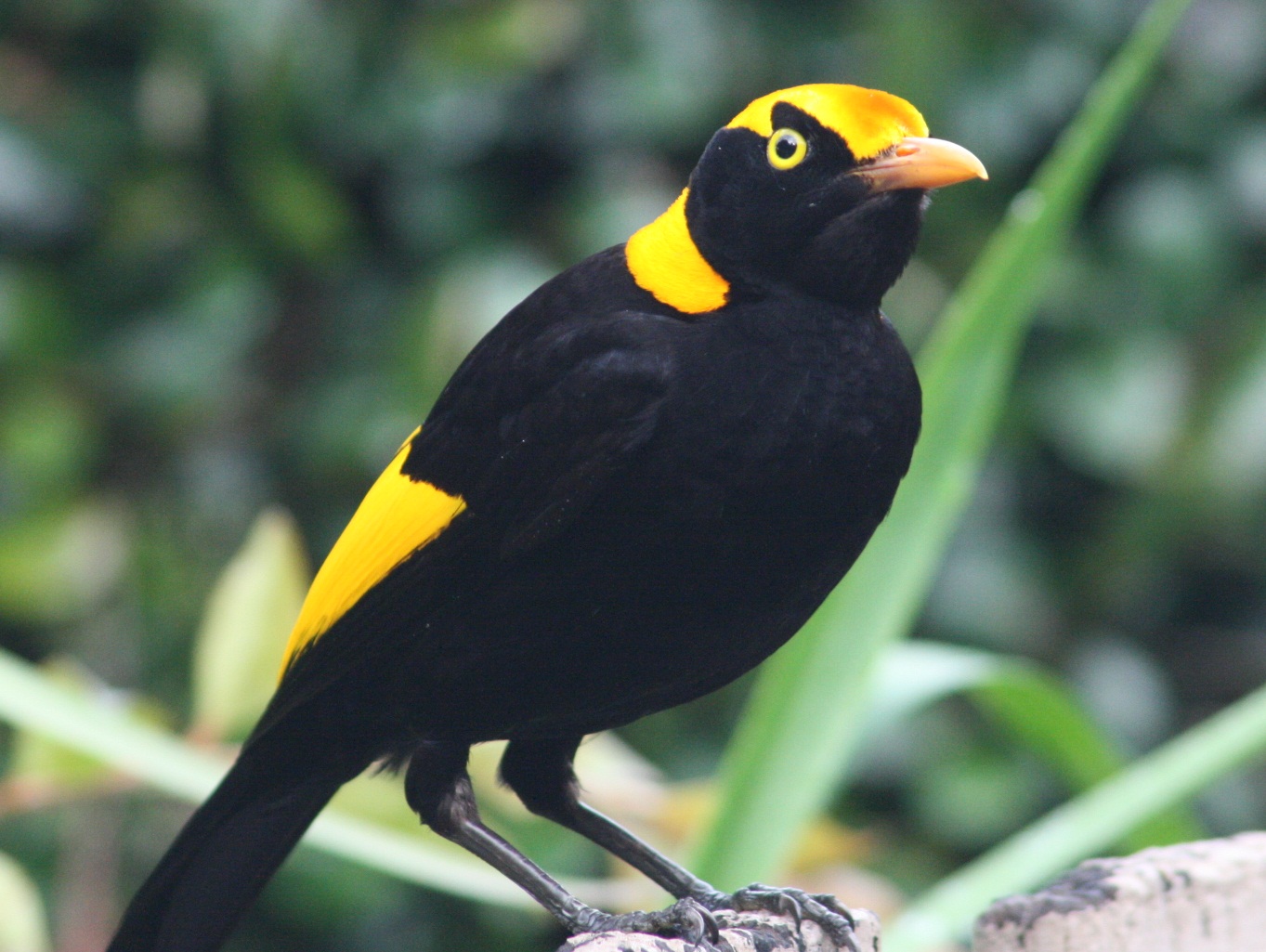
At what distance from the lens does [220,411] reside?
2.42m

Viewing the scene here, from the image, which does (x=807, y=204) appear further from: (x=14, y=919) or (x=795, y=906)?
(x=14, y=919)

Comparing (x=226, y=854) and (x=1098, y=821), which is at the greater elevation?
(x=1098, y=821)

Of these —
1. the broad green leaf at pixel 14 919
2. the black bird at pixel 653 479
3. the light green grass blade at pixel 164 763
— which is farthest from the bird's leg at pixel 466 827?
the broad green leaf at pixel 14 919

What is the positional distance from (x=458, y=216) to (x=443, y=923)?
1047 mm

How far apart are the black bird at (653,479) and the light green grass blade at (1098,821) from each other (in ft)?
1.06

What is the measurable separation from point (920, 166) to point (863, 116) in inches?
2.3

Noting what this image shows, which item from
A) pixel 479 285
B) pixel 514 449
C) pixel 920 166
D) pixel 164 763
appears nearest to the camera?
pixel 920 166

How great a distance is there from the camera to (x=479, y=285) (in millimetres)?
2162

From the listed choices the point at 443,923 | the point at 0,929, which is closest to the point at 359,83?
the point at 443,923

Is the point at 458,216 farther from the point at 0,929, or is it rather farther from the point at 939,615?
the point at 0,929

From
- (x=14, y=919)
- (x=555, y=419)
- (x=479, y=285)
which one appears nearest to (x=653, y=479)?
(x=555, y=419)

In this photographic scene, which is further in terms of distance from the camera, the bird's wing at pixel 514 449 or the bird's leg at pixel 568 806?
the bird's leg at pixel 568 806

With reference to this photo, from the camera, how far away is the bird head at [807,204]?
0.99 m

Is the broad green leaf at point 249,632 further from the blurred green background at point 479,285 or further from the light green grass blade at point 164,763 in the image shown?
the blurred green background at point 479,285
